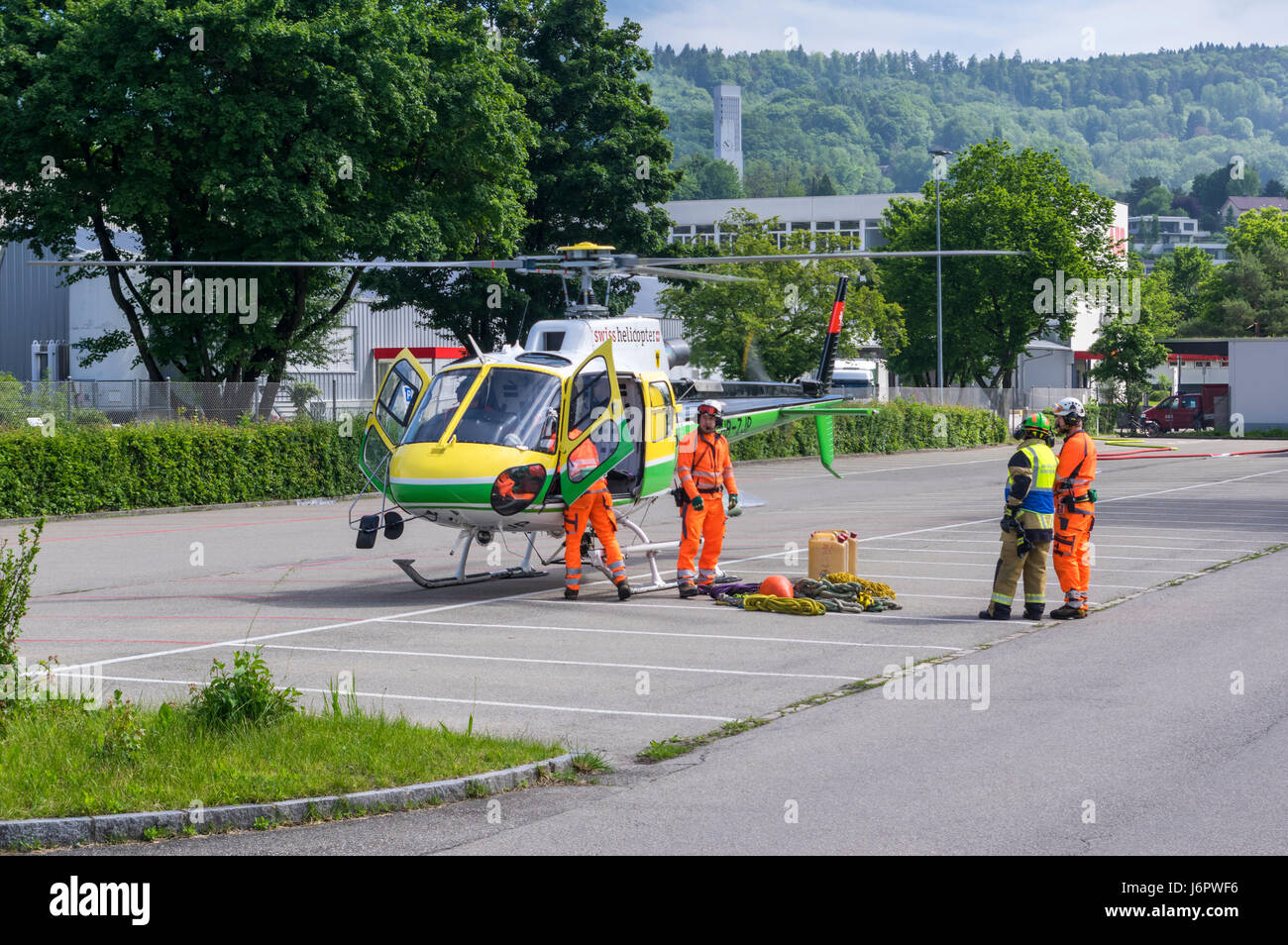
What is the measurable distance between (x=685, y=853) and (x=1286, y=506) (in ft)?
86.0

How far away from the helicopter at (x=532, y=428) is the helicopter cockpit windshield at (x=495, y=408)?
0.5 inches

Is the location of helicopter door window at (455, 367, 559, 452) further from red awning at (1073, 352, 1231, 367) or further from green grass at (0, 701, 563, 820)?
red awning at (1073, 352, 1231, 367)

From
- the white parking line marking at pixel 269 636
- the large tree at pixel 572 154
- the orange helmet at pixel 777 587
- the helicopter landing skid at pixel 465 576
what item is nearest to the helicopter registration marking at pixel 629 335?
the helicopter landing skid at pixel 465 576

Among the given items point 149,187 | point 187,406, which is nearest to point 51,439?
point 187,406

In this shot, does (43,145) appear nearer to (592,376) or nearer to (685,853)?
(592,376)

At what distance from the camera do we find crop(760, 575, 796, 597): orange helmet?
15.3 meters

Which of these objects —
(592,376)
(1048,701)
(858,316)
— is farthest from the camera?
(858,316)

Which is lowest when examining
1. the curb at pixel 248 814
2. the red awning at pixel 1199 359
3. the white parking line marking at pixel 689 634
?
the white parking line marking at pixel 689 634

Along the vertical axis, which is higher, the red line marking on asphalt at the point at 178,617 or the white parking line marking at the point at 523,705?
the red line marking on asphalt at the point at 178,617

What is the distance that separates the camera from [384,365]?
49031 millimetres

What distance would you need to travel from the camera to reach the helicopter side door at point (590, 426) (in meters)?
15.5

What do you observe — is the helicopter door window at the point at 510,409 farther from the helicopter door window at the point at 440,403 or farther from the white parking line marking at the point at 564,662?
the white parking line marking at the point at 564,662

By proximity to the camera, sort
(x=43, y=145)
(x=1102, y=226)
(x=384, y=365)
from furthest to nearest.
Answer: (x=1102, y=226) < (x=384, y=365) < (x=43, y=145)

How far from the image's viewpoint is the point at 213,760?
7.76 metres
